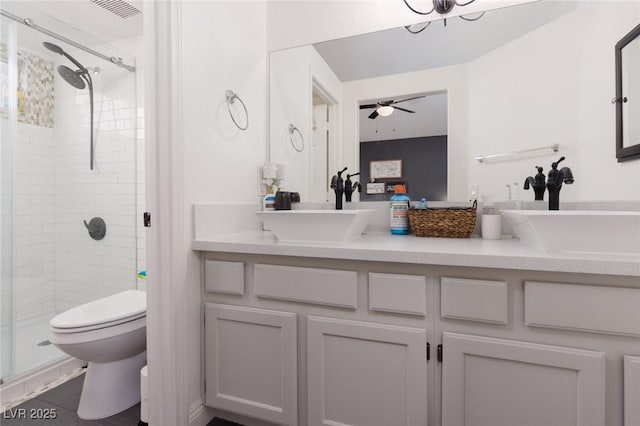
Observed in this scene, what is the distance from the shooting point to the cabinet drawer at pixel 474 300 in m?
0.93

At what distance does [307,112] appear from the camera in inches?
72.9

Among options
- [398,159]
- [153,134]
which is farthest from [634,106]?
[153,134]

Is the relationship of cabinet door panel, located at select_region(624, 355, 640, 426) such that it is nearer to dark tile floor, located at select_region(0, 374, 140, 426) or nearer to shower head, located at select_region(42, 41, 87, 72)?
dark tile floor, located at select_region(0, 374, 140, 426)

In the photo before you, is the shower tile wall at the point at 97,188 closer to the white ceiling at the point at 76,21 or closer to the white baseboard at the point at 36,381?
the white ceiling at the point at 76,21

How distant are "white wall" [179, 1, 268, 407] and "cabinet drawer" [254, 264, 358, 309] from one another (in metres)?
0.34

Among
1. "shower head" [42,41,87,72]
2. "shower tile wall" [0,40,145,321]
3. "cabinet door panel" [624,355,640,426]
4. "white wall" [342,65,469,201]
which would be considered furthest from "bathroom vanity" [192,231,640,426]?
"shower head" [42,41,87,72]

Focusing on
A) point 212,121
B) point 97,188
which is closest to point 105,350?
point 212,121

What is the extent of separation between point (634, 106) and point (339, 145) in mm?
1231

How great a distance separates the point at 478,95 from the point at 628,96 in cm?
54

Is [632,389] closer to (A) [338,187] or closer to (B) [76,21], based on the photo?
(A) [338,187]

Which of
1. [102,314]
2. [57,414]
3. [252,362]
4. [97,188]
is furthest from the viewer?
[97,188]

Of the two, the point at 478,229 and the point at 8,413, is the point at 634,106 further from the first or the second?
the point at 8,413

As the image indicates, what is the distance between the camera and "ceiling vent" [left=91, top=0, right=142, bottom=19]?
76.1 inches

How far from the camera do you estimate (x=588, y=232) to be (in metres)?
0.87
